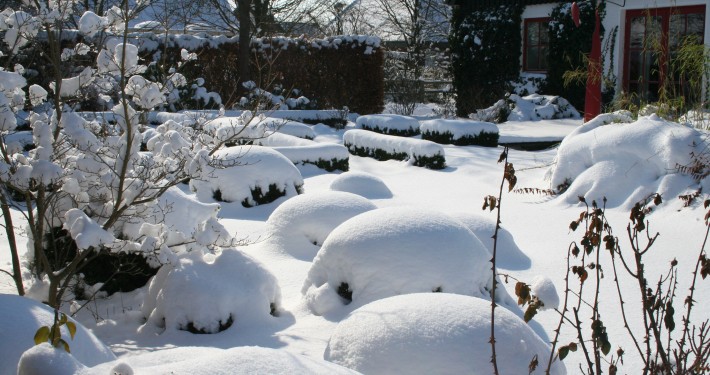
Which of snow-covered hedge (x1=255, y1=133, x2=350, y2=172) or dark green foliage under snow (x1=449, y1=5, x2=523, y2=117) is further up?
dark green foliage under snow (x1=449, y1=5, x2=523, y2=117)

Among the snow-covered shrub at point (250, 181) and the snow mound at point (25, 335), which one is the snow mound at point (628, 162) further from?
the snow mound at point (25, 335)

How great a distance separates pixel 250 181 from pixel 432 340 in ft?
17.7

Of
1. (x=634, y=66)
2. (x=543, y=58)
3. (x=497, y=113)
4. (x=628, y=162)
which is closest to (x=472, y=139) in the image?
(x=497, y=113)

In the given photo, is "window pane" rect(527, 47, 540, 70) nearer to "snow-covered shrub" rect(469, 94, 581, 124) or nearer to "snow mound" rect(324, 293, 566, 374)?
"snow-covered shrub" rect(469, 94, 581, 124)

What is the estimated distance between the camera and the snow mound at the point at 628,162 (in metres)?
7.47

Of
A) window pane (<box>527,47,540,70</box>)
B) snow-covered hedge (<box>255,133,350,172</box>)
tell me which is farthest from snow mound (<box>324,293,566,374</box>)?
window pane (<box>527,47,540,70</box>)

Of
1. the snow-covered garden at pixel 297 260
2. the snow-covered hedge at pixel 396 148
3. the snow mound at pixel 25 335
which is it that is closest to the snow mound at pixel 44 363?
the snow-covered garden at pixel 297 260

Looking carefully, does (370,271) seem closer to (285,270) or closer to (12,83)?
(285,270)

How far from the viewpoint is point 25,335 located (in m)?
2.63

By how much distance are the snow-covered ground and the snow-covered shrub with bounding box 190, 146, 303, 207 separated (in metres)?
0.12

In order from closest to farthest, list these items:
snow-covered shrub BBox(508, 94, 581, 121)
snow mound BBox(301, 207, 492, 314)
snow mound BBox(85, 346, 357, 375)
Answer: snow mound BBox(85, 346, 357, 375) < snow mound BBox(301, 207, 492, 314) < snow-covered shrub BBox(508, 94, 581, 121)

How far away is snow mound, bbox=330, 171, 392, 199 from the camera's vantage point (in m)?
8.52

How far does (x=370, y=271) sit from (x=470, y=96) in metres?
16.2

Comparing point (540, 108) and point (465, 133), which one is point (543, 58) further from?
point (465, 133)
